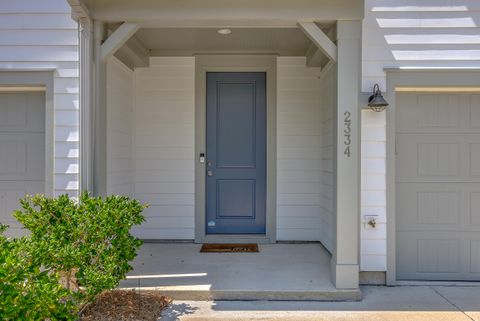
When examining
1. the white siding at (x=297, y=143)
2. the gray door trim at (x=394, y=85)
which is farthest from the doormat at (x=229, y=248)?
the gray door trim at (x=394, y=85)

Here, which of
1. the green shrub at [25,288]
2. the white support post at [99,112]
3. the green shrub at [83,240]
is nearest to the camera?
the green shrub at [25,288]

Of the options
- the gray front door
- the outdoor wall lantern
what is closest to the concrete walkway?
the outdoor wall lantern

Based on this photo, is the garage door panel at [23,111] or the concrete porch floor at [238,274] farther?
the garage door panel at [23,111]

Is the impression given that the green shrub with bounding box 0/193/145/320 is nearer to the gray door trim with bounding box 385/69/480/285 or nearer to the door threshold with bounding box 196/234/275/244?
the door threshold with bounding box 196/234/275/244

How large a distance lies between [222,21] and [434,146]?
7.97 ft

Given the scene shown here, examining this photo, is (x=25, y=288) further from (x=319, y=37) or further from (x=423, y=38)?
(x=423, y=38)

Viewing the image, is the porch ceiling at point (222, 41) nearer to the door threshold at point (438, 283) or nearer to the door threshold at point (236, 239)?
the door threshold at point (236, 239)

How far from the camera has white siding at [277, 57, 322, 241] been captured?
17.4 ft

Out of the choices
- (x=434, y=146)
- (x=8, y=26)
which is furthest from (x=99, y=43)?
(x=434, y=146)

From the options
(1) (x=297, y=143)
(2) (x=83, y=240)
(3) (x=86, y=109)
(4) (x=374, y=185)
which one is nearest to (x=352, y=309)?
(4) (x=374, y=185)

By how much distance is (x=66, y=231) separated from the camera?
2992 millimetres

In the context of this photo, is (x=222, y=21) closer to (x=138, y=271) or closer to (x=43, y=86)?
(x=43, y=86)

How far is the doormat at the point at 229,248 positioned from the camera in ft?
15.9

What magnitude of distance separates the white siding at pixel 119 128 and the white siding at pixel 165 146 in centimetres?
15
